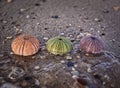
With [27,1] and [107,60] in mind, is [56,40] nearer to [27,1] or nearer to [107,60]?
[107,60]

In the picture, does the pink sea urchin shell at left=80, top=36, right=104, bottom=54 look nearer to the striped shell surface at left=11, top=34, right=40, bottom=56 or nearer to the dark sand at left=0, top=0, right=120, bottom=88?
the dark sand at left=0, top=0, right=120, bottom=88

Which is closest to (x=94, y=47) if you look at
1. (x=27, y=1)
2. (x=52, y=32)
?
(x=52, y=32)

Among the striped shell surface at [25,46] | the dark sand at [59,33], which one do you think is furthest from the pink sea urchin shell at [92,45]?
Answer: the striped shell surface at [25,46]

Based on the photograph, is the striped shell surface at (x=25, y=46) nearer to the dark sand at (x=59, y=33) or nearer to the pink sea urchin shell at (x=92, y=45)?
the dark sand at (x=59, y=33)

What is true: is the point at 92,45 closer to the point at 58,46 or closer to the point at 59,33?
the point at 58,46

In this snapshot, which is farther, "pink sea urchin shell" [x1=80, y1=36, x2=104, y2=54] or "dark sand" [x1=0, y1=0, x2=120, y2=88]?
"pink sea urchin shell" [x1=80, y1=36, x2=104, y2=54]

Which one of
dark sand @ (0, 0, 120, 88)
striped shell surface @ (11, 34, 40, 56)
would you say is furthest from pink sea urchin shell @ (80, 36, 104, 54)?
striped shell surface @ (11, 34, 40, 56)

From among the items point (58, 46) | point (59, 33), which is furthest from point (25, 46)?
point (59, 33)
